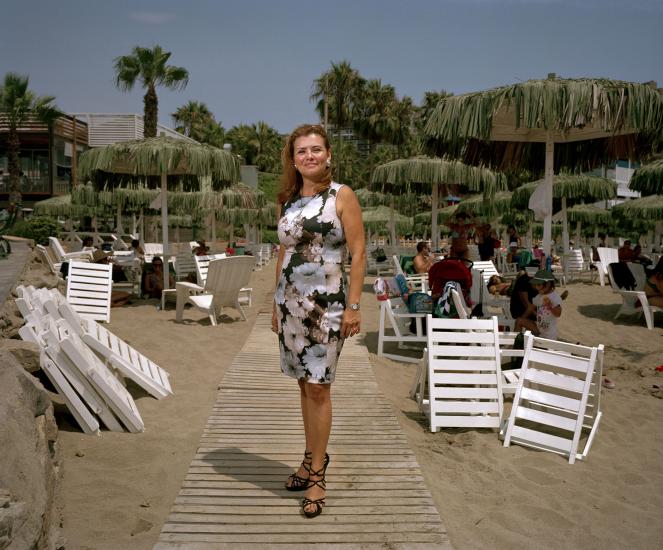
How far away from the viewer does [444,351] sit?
4.20 metres

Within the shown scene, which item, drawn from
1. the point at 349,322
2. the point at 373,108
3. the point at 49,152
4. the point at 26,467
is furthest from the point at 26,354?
the point at 373,108

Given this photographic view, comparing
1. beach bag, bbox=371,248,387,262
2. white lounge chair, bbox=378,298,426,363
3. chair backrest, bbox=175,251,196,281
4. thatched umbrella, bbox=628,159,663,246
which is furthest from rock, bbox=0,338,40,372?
beach bag, bbox=371,248,387,262

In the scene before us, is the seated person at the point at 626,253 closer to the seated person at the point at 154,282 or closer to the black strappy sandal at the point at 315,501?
the seated person at the point at 154,282

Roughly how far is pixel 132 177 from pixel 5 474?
33.2 ft

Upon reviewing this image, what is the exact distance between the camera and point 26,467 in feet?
6.98

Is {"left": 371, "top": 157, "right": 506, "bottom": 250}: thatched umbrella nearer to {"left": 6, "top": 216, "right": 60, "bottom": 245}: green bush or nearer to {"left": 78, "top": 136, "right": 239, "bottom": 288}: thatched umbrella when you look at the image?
{"left": 78, "top": 136, "right": 239, "bottom": 288}: thatched umbrella

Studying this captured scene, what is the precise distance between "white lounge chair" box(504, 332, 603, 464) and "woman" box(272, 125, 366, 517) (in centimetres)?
165

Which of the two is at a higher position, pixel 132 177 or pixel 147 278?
pixel 132 177

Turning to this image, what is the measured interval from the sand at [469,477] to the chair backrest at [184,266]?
19.0 feet

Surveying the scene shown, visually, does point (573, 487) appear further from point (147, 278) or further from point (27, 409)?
point (147, 278)

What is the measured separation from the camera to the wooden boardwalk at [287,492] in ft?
8.04

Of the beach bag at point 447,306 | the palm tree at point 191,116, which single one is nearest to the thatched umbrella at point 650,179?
the beach bag at point 447,306

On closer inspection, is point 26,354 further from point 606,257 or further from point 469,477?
point 606,257

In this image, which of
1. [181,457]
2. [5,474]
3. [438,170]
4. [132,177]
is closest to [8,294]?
[181,457]
